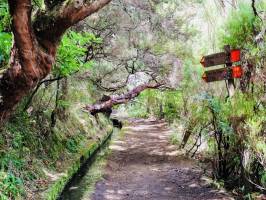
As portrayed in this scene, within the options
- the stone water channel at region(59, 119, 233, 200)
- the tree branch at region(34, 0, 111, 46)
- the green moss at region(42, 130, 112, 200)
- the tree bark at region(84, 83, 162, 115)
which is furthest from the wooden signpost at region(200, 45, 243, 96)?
the tree bark at region(84, 83, 162, 115)

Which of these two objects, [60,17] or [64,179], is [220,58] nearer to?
[60,17]

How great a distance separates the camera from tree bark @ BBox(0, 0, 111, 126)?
4.45 meters

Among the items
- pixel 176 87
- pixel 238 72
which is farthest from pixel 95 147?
pixel 238 72

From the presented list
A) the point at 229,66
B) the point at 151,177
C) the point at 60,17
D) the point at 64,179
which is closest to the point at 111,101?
the point at 151,177

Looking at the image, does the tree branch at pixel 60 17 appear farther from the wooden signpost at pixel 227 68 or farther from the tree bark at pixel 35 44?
the wooden signpost at pixel 227 68

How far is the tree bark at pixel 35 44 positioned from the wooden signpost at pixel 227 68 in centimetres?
388

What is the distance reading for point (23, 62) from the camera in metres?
4.58

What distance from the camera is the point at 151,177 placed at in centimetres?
1107

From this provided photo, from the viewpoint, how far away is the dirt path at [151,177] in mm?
9016

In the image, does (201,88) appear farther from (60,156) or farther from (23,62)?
(23,62)

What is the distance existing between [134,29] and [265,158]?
859 centimetres

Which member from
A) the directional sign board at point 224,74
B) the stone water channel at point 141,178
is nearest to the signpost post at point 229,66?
the directional sign board at point 224,74

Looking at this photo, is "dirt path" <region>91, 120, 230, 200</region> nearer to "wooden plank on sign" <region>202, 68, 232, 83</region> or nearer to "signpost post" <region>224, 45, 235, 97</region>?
"signpost post" <region>224, 45, 235, 97</region>

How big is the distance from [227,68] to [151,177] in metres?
4.50
